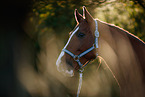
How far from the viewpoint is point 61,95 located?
134 inches

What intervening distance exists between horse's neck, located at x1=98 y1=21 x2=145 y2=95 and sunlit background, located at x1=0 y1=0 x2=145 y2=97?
1.45m

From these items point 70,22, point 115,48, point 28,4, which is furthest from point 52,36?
point 115,48

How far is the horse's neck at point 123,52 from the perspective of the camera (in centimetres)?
175

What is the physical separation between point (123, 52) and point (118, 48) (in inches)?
3.5

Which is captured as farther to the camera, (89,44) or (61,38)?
(61,38)

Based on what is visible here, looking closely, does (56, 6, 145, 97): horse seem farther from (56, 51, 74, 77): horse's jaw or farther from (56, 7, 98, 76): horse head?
(56, 51, 74, 77): horse's jaw

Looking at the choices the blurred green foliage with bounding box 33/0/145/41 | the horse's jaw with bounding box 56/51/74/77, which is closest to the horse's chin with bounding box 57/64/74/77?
the horse's jaw with bounding box 56/51/74/77

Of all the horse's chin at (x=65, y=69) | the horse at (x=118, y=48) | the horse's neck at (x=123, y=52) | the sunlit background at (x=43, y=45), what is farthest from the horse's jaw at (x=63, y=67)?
the sunlit background at (x=43, y=45)

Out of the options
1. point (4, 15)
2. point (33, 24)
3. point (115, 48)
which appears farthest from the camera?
point (33, 24)

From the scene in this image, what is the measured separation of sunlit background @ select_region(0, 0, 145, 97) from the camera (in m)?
3.15

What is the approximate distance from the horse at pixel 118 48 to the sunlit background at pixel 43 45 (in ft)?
4.49

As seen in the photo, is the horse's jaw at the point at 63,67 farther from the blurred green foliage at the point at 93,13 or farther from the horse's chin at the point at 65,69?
the blurred green foliage at the point at 93,13

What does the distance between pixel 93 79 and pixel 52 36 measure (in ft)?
5.02

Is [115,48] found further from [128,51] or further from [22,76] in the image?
[22,76]
